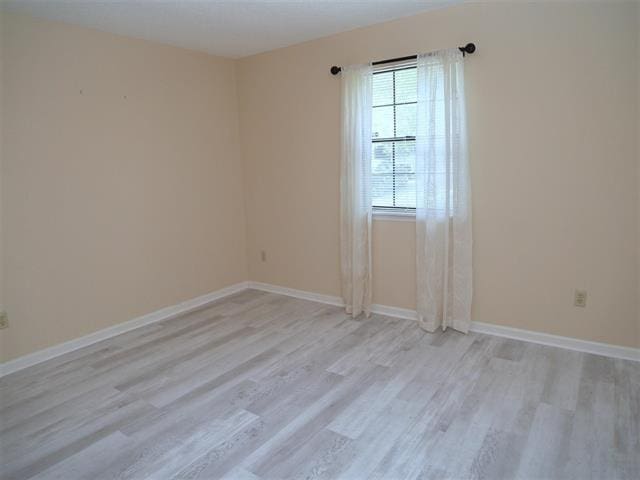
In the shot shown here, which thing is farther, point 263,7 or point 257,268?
point 257,268

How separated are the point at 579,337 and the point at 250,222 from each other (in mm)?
3152

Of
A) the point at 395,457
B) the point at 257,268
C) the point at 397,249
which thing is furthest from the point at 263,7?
the point at 395,457

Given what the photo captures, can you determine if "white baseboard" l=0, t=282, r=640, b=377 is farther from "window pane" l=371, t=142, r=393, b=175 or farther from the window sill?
"window pane" l=371, t=142, r=393, b=175

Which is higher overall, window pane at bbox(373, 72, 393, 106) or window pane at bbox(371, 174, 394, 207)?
window pane at bbox(373, 72, 393, 106)

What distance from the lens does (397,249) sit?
3.64 m

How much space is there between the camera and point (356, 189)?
3664 mm

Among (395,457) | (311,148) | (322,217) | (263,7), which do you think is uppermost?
(263,7)

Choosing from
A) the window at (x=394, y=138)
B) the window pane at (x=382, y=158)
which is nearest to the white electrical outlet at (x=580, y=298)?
the window at (x=394, y=138)

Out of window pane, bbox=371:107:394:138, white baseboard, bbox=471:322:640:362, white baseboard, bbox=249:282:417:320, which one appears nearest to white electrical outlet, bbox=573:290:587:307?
white baseboard, bbox=471:322:640:362

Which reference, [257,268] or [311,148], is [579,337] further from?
[257,268]

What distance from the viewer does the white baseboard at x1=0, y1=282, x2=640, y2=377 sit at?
9.46 feet

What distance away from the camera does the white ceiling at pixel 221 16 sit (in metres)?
2.85

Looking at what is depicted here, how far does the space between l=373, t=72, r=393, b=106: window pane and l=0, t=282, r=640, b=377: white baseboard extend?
173 centimetres

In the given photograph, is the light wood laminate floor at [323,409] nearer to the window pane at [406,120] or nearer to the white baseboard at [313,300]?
the white baseboard at [313,300]
